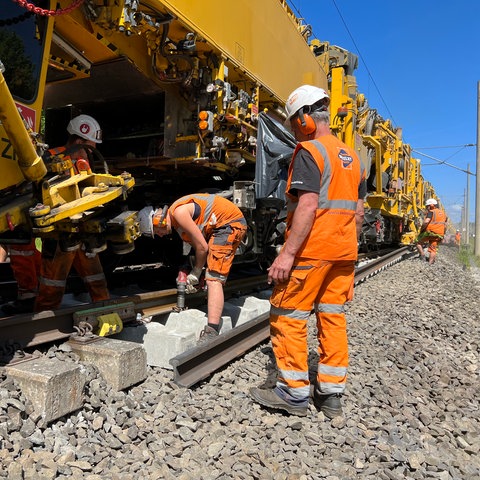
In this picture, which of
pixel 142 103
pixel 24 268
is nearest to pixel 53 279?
pixel 24 268

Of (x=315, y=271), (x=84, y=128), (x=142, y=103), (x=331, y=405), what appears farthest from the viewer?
(x=142, y=103)

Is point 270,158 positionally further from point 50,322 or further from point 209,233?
point 50,322

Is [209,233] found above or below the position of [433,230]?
above

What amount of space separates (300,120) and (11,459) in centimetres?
249

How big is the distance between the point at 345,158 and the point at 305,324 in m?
1.10

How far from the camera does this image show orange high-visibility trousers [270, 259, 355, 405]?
2771 mm

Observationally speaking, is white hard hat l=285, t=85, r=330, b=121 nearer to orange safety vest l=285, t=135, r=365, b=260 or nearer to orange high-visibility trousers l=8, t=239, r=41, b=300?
orange safety vest l=285, t=135, r=365, b=260

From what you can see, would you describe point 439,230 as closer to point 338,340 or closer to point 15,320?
point 338,340

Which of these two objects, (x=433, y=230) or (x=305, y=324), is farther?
(x=433, y=230)

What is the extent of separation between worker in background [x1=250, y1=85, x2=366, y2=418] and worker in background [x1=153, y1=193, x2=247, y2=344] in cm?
99

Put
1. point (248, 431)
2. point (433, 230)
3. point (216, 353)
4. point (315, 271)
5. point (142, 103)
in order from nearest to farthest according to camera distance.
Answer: point (248, 431)
point (315, 271)
point (216, 353)
point (142, 103)
point (433, 230)

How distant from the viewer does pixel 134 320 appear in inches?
138

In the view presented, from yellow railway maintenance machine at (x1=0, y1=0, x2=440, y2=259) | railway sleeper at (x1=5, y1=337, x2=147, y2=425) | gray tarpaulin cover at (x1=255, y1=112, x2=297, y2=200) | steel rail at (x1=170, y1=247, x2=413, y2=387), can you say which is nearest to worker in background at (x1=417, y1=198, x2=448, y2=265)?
yellow railway maintenance machine at (x1=0, y1=0, x2=440, y2=259)

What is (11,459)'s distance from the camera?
193 cm
